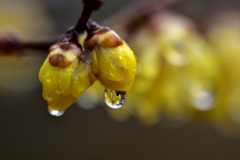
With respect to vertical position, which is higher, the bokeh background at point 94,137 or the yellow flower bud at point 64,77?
the yellow flower bud at point 64,77

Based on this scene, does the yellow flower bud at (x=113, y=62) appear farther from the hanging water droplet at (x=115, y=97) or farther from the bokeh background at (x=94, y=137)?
the bokeh background at (x=94, y=137)

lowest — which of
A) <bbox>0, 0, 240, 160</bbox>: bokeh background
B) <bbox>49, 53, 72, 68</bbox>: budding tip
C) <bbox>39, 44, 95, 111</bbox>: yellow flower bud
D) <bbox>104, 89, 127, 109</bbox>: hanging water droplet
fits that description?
<bbox>0, 0, 240, 160</bbox>: bokeh background

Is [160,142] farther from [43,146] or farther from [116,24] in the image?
[116,24]

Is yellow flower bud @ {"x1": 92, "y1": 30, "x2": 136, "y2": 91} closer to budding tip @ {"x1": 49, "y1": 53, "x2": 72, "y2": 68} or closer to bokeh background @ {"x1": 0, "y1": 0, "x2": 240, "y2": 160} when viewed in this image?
budding tip @ {"x1": 49, "y1": 53, "x2": 72, "y2": 68}

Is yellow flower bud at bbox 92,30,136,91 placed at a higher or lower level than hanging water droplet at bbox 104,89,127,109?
higher

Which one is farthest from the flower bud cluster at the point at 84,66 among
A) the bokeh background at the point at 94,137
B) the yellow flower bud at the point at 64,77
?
the bokeh background at the point at 94,137

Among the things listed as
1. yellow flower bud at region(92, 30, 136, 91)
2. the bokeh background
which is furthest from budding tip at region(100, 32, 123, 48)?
the bokeh background
